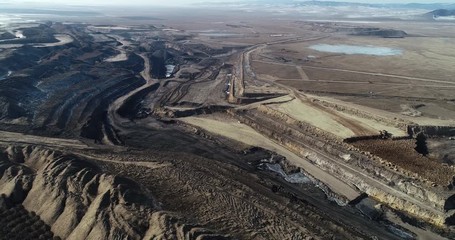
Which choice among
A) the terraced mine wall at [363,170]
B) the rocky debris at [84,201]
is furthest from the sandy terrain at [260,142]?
the rocky debris at [84,201]

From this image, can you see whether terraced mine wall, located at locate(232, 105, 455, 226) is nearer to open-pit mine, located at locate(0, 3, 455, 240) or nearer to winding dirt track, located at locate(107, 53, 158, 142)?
open-pit mine, located at locate(0, 3, 455, 240)

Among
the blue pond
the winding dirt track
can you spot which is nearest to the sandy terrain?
the winding dirt track

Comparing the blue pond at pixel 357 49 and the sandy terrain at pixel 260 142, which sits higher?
the blue pond at pixel 357 49

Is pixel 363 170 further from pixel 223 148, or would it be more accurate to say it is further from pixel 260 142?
pixel 223 148

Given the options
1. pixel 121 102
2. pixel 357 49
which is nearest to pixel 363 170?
pixel 121 102

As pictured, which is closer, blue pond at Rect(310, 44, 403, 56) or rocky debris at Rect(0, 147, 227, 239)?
Answer: rocky debris at Rect(0, 147, 227, 239)

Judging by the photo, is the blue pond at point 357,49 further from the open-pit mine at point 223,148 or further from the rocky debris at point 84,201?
the rocky debris at point 84,201

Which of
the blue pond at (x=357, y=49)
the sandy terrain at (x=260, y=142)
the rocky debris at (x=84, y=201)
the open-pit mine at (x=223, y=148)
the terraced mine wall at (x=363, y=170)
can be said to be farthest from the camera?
the blue pond at (x=357, y=49)
